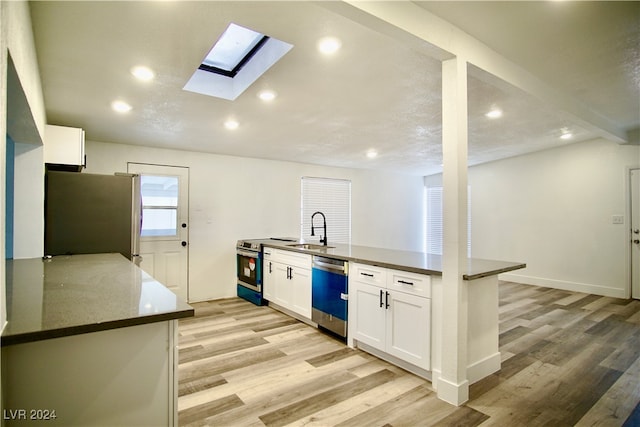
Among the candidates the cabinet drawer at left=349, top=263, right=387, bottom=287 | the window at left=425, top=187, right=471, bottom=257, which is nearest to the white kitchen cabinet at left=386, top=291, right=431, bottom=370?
the cabinet drawer at left=349, top=263, right=387, bottom=287

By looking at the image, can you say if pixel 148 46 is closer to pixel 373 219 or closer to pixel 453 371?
pixel 453 371

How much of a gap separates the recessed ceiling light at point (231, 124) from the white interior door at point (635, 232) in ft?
18.8

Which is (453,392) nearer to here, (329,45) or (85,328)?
(85,328)

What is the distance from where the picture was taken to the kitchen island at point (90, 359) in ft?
3.41

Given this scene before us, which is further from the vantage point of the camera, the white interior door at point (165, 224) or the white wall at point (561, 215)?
the white wall at point (561, 215)

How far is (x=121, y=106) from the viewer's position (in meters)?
3.07

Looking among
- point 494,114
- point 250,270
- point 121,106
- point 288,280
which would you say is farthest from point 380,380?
point 121,106

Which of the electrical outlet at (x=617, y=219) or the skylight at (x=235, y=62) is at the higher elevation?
the skylight at (x=235, y=62)

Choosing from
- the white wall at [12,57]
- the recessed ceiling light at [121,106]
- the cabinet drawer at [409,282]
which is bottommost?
the cabinet drawer at [409,282]

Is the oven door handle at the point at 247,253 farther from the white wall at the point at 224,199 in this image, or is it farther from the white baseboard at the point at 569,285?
the white baseboard at the point at 569,285

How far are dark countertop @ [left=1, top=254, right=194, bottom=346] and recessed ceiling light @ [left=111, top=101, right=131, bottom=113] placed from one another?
1.58 meters

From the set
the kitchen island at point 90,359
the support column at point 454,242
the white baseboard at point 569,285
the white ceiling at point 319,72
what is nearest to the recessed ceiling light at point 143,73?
the white ceiling at point 319,72

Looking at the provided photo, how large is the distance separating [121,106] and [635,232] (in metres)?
6.92

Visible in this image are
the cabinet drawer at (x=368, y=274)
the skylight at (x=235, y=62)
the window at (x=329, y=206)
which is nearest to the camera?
the skylight at (x=235, y=62)
